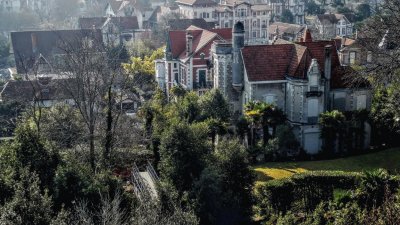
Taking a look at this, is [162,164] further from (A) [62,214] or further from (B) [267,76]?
(B) [267,76]

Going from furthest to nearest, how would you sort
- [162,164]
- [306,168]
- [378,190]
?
[306,168] → [162,164] → [378,190]

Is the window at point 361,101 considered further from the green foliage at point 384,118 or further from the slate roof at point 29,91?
the slate roof at point 29,91

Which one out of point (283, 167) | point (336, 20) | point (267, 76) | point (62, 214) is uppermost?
point (336, 20)

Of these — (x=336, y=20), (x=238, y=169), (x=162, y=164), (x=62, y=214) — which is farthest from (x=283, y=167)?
(x=336, y=20)

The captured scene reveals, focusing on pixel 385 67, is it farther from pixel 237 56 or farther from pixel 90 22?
pixel 90 22

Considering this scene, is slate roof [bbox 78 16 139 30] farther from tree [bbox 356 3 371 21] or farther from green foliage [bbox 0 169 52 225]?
green foliage [bbox 0 169 52 225]

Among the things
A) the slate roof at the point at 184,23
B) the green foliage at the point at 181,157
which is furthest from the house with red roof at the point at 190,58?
the slate roof at the point at 184,23
